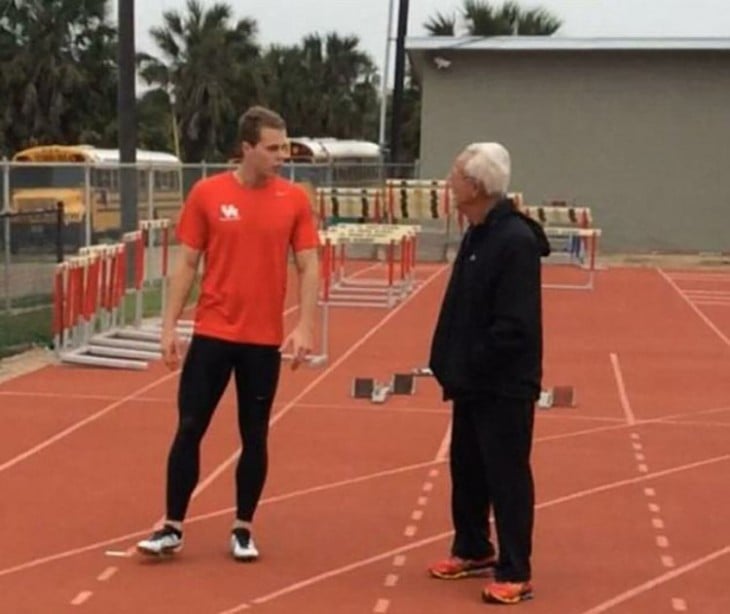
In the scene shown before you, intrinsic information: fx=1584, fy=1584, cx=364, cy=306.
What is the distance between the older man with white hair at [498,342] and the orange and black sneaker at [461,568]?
0.23m

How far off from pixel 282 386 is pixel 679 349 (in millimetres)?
5046

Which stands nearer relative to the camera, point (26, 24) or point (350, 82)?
point (26, 24)

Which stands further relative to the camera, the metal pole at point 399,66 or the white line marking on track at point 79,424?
the metal pole at point 399,66

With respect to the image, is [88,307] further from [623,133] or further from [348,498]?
[623,133]

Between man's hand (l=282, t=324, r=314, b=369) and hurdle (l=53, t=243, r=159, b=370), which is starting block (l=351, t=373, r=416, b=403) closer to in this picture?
hurdle (l=53, t=243, r=159, b=370)

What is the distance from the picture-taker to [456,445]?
6.42 m

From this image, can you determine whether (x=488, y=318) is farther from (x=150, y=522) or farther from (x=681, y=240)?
(x=681, y=240)

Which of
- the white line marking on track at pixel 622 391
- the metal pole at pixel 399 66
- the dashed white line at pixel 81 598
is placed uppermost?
the metal pole at pixel 399 66

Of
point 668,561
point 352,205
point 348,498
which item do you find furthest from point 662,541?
point 352,205

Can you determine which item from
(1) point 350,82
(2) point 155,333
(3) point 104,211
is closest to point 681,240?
(3) point 104,211

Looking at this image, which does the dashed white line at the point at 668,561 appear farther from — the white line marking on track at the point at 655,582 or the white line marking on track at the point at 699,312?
the white line marking on track at the point at 699,312

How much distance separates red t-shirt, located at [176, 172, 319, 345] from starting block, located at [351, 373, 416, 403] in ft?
16.2

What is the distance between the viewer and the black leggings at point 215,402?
658 cm

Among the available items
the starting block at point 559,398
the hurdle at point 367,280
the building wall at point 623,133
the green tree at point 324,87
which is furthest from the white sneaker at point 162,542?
the green tree at point 324,87
